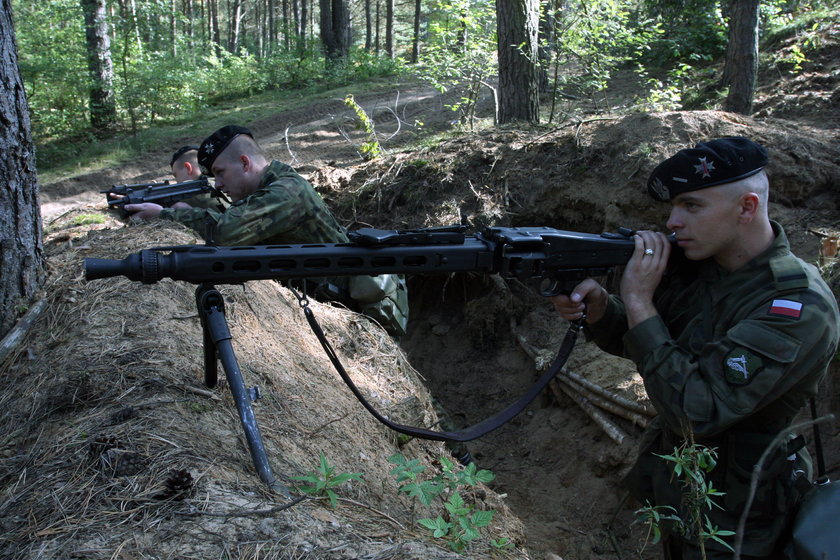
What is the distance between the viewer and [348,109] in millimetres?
14555

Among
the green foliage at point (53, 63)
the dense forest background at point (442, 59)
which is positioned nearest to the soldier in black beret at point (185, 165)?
the dense forest background at point (442, 59)

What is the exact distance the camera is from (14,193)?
3.63 meters

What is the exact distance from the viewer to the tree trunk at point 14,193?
11.8 feet

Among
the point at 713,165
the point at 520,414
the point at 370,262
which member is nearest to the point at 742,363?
the point at 713,165

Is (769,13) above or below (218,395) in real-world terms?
above

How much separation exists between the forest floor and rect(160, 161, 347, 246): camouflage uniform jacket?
1.21ft

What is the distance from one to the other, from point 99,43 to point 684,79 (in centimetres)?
1206

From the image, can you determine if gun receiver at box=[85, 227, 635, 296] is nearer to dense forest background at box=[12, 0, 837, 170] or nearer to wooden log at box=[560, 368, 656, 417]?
wooden log at box=[560, 368, 656, 417]

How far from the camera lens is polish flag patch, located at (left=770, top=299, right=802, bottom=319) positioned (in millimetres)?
2339

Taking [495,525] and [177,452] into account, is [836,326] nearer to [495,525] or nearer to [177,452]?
[495,525]

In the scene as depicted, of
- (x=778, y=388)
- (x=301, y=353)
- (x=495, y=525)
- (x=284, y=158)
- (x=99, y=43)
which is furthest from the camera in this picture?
(x=99, y=43)

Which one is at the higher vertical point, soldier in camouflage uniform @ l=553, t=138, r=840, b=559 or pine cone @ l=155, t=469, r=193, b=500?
soldier in camouflage uniform @ l=553, t=138, r=840, b=559

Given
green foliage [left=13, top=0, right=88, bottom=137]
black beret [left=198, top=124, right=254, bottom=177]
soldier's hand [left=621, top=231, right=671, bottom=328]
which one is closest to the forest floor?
black beret [left=198, top=124, right=254, bottom=177]

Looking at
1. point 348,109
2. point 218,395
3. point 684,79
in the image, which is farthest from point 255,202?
point 348,109
